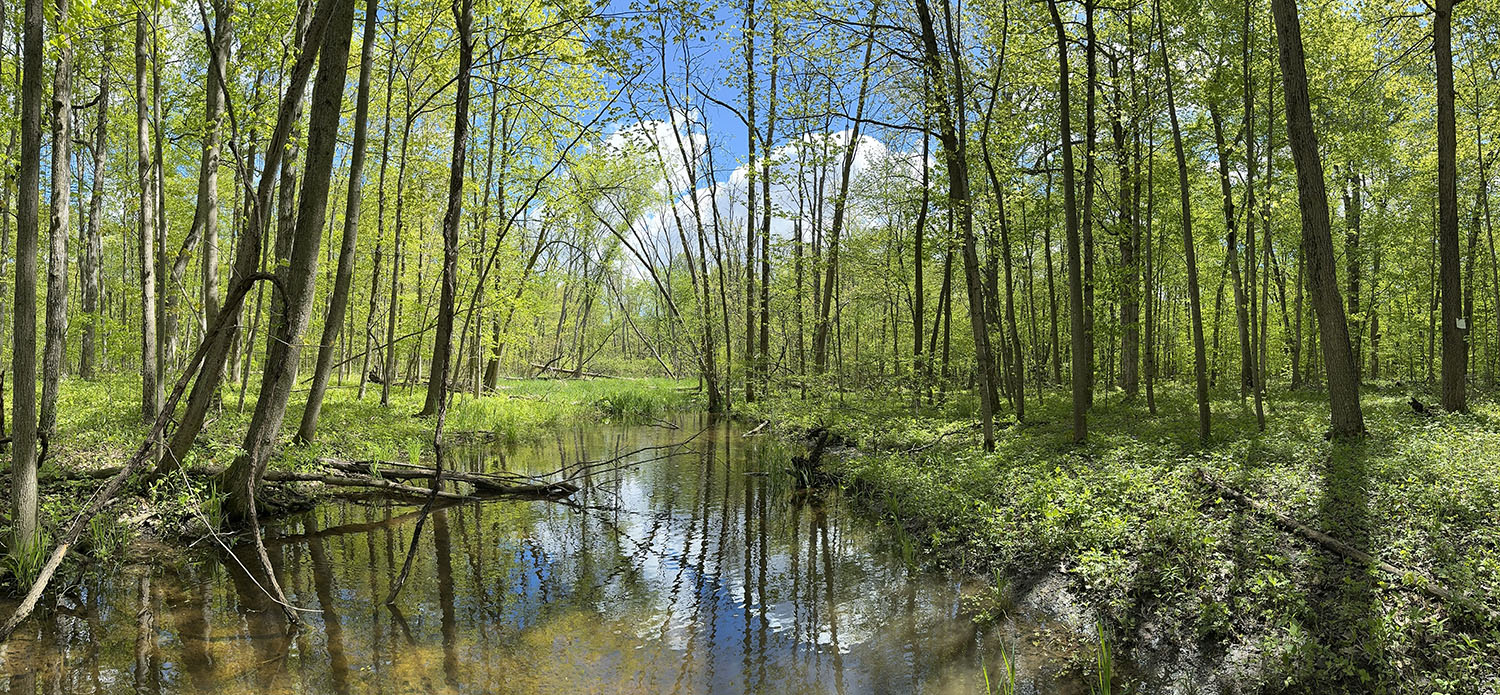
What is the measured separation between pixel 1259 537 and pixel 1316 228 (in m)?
5.30

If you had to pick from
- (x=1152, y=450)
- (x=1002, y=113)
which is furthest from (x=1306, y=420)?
(x=1002, y=113)

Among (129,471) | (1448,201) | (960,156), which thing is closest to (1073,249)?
(960,156)

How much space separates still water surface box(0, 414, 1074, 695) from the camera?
451 centimetres

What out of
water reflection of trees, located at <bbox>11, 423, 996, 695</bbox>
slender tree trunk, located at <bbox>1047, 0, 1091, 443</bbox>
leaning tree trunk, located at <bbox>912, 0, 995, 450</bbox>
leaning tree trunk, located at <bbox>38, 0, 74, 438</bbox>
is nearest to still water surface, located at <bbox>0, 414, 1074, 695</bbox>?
water reflection of trees, located at <bbox>11, 423, 996, 695</bbox>

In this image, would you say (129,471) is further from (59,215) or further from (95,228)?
(95,228)

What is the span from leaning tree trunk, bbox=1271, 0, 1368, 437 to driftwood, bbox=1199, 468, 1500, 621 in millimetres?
3279

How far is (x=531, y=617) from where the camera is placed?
557 centimetres

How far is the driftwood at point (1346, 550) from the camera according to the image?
3.82 meters

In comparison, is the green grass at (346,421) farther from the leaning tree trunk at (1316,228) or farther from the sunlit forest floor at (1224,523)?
the leaning tree trunk at (1316,228)

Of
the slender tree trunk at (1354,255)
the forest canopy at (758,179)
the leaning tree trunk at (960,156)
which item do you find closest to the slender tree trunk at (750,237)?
the forest canopy at (758,179)

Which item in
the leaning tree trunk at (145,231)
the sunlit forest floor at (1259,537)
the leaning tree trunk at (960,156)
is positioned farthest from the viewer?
the leaning tree trunk at (960,156)

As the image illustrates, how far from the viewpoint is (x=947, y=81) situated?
1023 cm

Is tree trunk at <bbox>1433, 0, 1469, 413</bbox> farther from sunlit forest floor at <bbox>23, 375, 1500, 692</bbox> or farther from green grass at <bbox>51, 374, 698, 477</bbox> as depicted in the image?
green grass at <bbox>51, 374, 698, 477</bbox>

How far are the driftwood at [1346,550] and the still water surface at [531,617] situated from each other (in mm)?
2057
